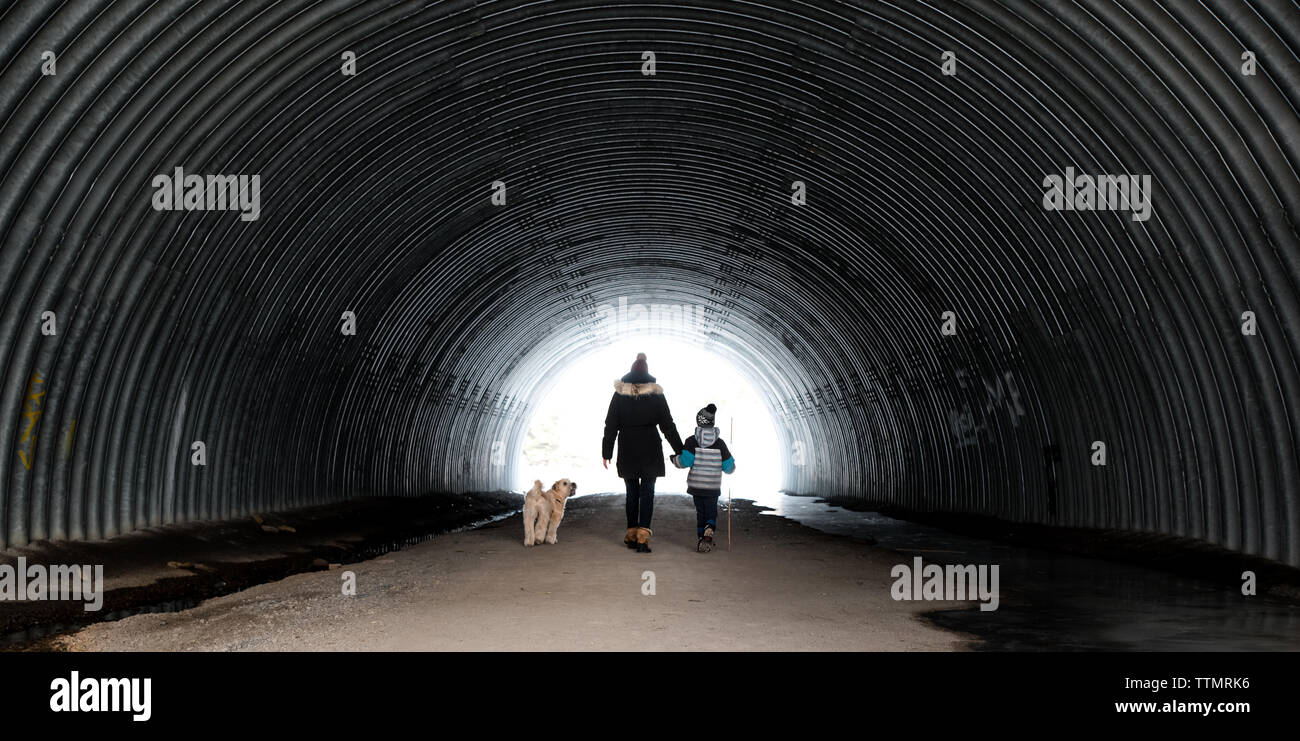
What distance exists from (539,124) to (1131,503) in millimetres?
9171

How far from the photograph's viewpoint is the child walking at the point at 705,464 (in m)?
11.9

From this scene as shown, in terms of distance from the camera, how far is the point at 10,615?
792cm

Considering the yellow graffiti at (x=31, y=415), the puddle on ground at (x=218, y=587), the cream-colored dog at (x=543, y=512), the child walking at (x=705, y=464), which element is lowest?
the puddle on ground at (x=218, y=587)

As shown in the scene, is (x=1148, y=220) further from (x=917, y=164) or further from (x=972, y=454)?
(x=972, y=454)

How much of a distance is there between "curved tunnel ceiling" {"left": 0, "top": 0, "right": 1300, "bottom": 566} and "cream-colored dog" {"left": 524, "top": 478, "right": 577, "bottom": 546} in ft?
13.6

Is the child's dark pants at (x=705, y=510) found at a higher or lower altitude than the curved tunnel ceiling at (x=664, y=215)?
lower

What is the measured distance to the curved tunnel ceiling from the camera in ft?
29.7

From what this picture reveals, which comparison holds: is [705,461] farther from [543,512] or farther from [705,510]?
[543,512]

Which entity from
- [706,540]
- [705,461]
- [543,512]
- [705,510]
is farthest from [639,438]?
[543,512]

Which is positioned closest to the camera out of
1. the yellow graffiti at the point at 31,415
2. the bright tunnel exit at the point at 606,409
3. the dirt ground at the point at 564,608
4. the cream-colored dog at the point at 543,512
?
the dirt ground at the point at 564,608

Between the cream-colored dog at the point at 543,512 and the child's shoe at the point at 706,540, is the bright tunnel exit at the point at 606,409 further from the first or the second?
the child's shoe at the point at 706,540

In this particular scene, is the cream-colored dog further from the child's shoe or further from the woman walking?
the child's shoe

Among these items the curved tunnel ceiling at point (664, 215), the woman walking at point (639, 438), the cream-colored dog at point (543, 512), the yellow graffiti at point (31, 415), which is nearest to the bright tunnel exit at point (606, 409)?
the curved tunnel ceiling at point (664, 215)
